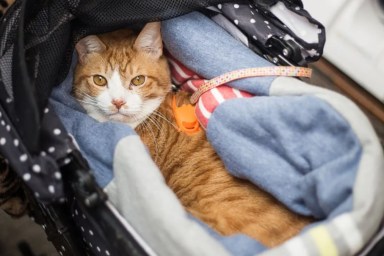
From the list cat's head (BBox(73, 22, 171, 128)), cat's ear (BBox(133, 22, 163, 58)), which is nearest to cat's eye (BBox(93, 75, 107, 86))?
cat's head (BBox(73, 22, 171, 128))

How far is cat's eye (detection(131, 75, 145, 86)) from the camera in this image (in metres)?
1.10

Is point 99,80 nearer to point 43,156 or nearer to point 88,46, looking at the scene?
point 88,46

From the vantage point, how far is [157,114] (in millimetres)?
1118

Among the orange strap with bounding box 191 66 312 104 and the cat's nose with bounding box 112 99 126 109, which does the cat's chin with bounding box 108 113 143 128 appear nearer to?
the cat's nose with bounding box 112 99 126 109

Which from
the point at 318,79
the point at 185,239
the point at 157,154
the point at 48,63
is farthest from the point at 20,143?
the point at 318,79

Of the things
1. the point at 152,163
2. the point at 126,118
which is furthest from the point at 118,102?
the point at 152,163

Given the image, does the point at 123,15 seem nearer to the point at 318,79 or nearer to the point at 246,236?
the point at 246,236

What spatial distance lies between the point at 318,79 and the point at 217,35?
0.99 metres

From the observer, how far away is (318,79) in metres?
1.85

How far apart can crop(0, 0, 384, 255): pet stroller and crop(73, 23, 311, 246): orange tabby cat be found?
0.06 meters

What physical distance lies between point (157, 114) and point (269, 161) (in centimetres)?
39

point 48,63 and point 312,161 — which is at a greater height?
point 312,161

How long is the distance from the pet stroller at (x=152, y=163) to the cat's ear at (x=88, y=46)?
0.06 m

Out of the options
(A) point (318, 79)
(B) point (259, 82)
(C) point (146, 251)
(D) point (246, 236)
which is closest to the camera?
(C) point (146, 251)
